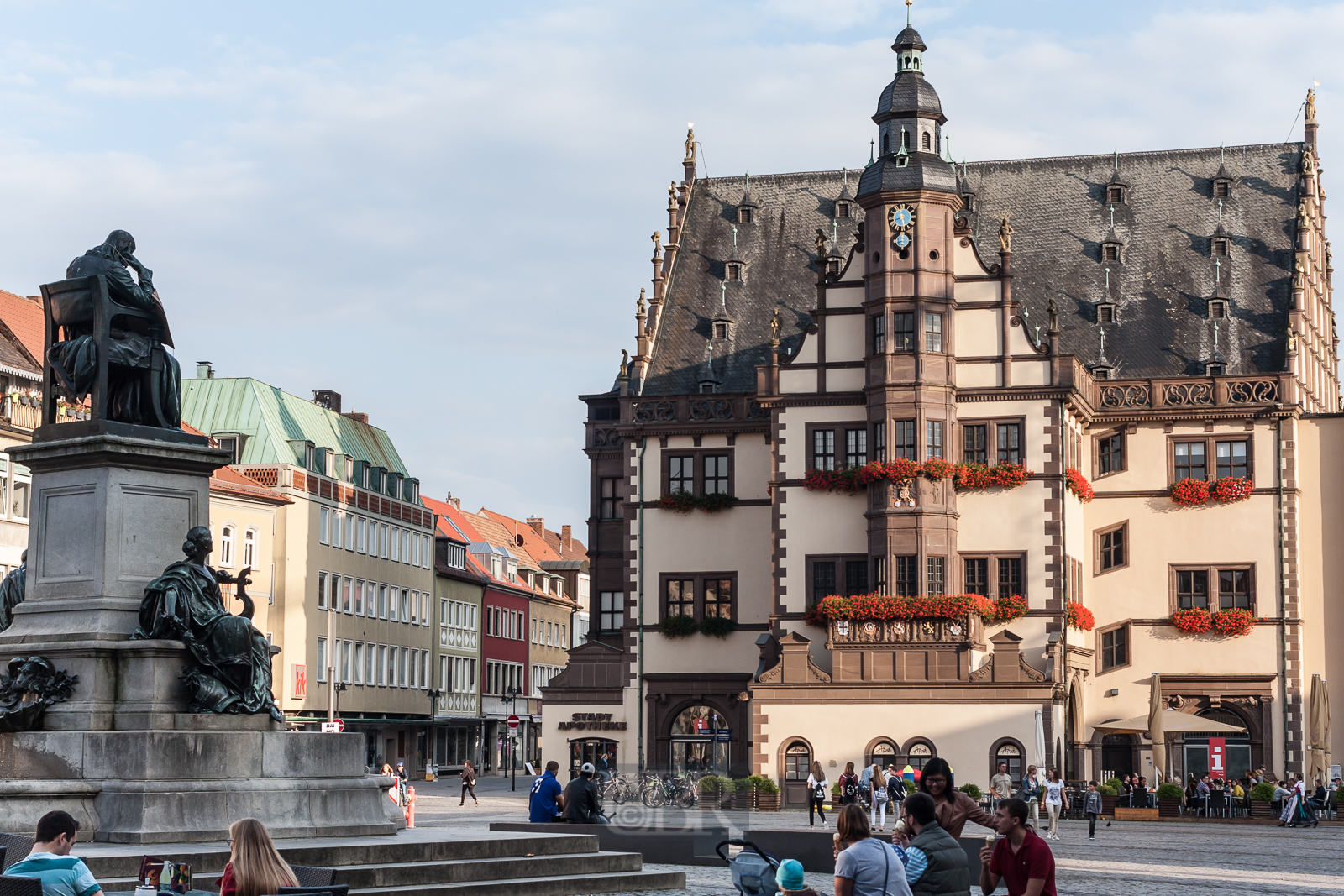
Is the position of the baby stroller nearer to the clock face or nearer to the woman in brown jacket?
the woman in brown jacket

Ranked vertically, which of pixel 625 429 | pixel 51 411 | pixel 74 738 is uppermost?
pixel 625 429

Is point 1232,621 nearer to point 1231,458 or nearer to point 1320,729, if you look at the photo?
point 1231,458

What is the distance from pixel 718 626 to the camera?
54219 mm

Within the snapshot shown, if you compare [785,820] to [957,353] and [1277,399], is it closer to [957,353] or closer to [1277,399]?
[957,353]

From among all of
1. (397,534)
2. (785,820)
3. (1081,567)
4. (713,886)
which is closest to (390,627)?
(397,534)

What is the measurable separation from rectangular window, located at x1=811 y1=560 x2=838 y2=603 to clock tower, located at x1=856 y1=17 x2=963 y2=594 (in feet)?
5.06

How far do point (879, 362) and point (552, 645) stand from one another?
210 feet

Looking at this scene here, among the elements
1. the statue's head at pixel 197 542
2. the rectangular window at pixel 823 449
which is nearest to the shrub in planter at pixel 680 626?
the rectangular window at pixel 823 449

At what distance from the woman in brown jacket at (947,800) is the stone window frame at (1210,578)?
1633 inches

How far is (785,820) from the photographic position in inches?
1615

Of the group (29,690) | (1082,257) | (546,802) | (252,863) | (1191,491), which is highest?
(1082,257)

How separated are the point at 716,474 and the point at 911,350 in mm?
7716


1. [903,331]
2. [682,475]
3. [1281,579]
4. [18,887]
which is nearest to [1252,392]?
[1281,579]

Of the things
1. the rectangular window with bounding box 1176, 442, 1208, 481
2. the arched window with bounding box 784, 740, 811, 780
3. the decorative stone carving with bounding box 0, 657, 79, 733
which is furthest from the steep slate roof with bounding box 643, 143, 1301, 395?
the decorative stone carving with bounding box 0, 657, 79, 733
